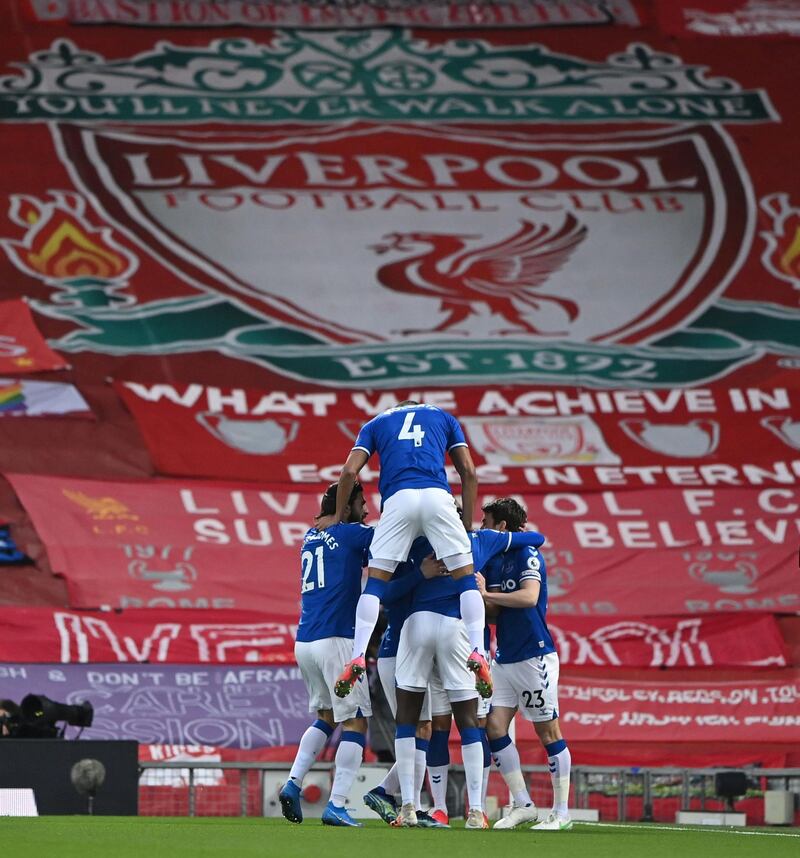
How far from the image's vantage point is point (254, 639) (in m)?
15.9

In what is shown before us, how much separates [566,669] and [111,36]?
1272 centimetres

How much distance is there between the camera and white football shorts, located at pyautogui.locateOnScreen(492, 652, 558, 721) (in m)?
8.05

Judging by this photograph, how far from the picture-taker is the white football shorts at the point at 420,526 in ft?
23.2

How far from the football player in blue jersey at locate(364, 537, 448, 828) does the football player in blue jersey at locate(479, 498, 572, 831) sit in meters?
0.50

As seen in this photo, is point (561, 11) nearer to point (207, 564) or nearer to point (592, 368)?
point (592, 368)

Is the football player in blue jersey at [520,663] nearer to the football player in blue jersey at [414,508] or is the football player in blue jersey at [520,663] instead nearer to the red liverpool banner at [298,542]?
the football player in blue jersey at [414,508]

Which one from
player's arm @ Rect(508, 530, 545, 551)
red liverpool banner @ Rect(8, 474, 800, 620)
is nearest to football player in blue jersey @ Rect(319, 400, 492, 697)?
player's arm @ Rect(508, 530, 545, 551)

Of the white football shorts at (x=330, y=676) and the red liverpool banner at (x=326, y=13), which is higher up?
the red liverpool banner at (x=326, y=13)

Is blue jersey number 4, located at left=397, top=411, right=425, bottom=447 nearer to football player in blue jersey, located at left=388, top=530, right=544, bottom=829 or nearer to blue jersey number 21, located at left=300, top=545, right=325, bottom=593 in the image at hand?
football player in blue jersey, located at left=388, top=530, right=544, bottom=829

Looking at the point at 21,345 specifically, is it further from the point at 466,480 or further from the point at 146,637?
the point at 466,480

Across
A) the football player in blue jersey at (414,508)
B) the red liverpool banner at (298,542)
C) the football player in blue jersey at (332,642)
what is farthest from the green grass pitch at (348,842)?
the red liverpool banner at (298,542)

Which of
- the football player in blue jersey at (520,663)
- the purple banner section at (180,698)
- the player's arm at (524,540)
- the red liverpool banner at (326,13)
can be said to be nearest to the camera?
the player's arm at (524,540)

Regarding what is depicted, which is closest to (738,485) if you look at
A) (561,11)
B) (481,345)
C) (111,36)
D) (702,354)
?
(702,354)

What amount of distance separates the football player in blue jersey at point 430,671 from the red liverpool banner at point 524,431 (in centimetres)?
1112
